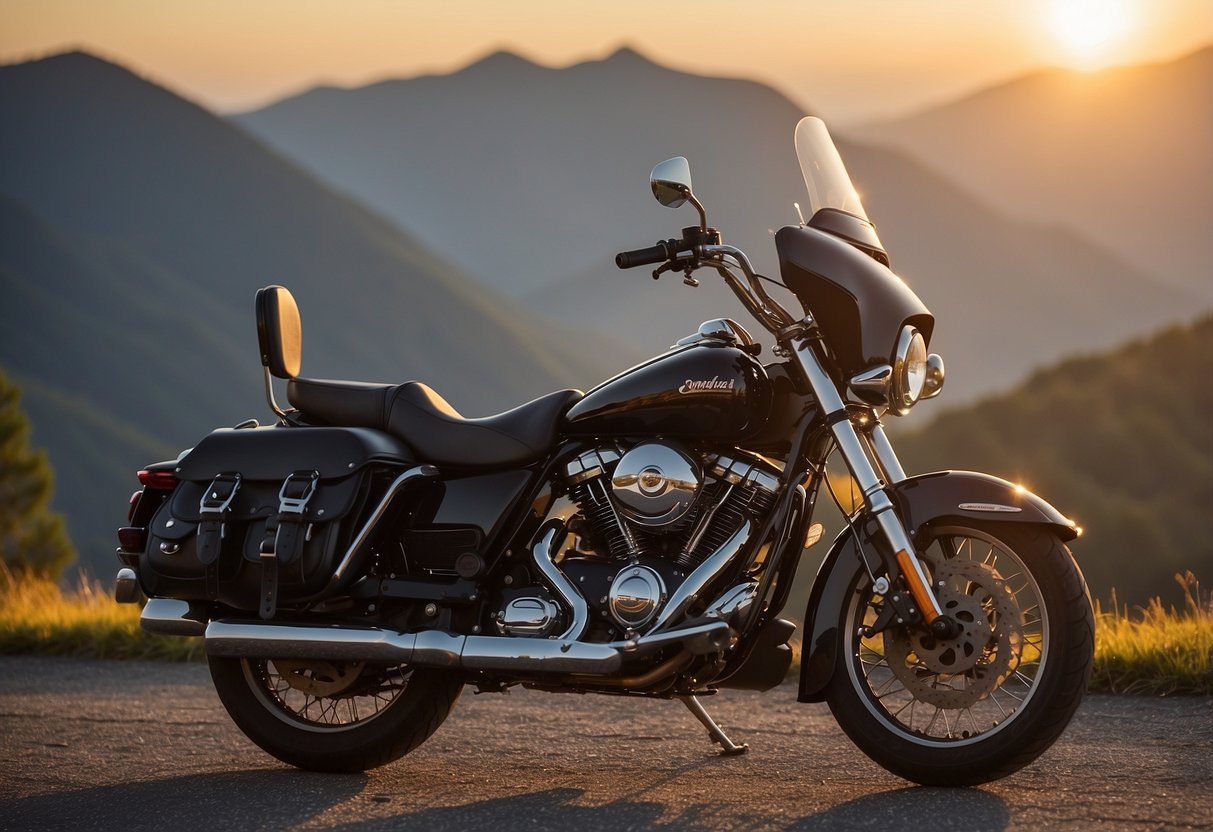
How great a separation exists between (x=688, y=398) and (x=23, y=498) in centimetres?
6015

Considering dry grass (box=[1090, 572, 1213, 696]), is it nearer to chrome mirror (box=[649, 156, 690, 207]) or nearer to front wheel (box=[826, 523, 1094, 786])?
front wheel (box=[826, 523, 1094, 786])

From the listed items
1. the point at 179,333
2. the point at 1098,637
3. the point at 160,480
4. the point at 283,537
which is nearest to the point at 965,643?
the point at 283,537

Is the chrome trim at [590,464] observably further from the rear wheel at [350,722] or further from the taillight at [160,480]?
the taillight at [160,480]

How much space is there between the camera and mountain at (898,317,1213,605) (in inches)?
2314

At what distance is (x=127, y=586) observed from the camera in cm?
513

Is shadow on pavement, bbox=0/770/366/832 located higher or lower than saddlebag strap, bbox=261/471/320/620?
lower

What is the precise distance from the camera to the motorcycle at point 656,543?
4.42 m

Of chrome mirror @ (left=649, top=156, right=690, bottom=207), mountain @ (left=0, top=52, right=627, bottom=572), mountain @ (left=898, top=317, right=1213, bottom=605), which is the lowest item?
mountain @ (left=898, top=317, right=1213, bottom=605)

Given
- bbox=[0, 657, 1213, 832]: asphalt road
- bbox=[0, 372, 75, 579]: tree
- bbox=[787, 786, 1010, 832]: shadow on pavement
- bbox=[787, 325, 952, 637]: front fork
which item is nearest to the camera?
bbox=[787, 786, 1010, 832]: shadow on pavement

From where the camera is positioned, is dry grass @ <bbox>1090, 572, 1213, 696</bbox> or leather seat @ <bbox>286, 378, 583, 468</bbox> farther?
dry grass @ <bbox>1090, 572, 1213, 696</bbox>

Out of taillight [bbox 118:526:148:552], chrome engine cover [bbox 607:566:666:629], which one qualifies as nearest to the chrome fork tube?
chrome engine cover [bbox 607:566:666:629]

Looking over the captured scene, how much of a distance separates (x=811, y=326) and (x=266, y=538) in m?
2.06

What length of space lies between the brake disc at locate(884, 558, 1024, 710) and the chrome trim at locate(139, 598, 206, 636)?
2.48 metres

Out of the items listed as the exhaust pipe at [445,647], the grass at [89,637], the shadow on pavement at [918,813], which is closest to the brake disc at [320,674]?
the exhaust pipe at [445,647]
